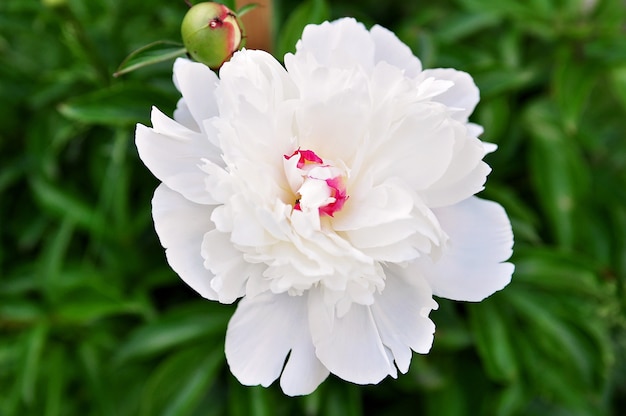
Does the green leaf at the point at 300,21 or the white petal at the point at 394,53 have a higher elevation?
the white petal at the point at 394,53

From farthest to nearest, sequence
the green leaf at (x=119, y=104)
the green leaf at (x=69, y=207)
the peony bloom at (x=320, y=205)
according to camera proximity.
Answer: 1. the green leaf at (x=69, y=207)
2. the green leaf at (x=119, y=104)
3. the peony bloom at (x=320, y=205)

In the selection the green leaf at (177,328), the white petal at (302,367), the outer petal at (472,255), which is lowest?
the green leaf at (177,328)

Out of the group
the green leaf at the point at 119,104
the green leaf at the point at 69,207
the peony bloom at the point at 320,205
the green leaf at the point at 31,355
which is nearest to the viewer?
the peony bloom at the point at 320,205

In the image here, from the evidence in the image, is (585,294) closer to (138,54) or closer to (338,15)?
(338,15)

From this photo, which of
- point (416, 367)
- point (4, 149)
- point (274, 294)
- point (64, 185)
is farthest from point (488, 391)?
point (4, 149)

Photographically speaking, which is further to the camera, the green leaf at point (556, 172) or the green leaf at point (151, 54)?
the green leaf at point (556, 172)

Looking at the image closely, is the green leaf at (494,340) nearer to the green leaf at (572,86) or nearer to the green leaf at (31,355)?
the green leaf at (572,86)

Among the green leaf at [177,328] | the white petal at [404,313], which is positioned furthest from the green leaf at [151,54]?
the green leaf at [177,328]
